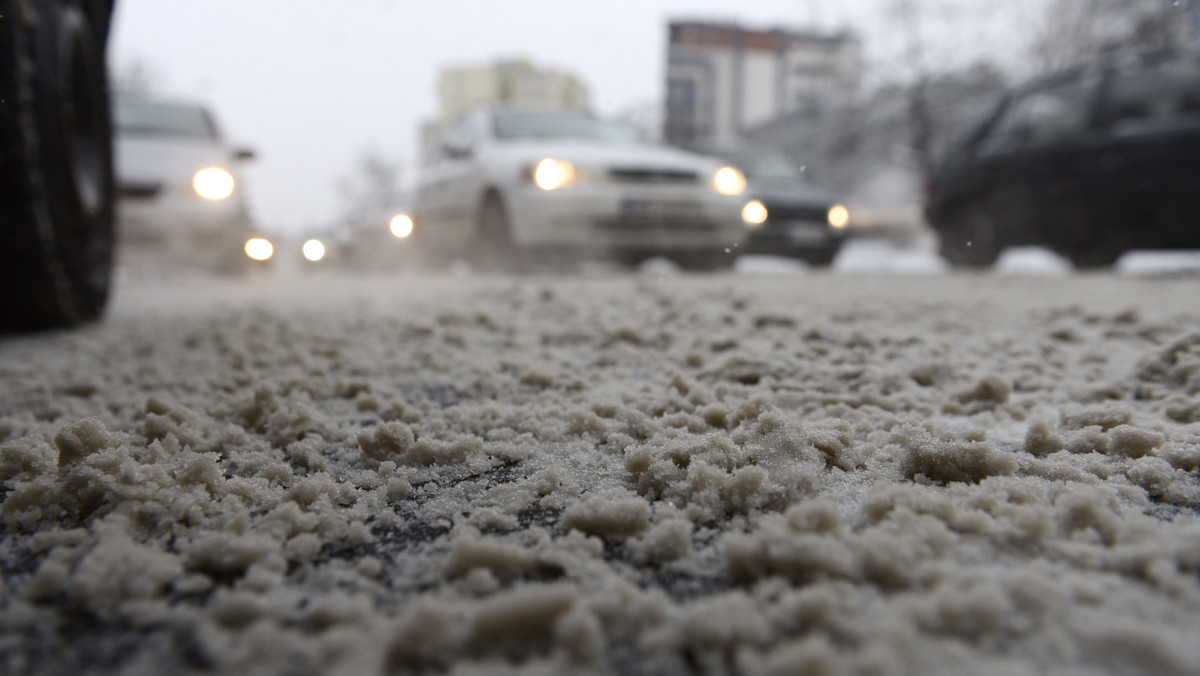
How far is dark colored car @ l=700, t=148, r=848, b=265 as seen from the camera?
7836 mm

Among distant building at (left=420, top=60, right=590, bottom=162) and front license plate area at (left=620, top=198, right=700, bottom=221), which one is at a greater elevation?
distant building at (left=420, top=60, right=590, bottom=162)

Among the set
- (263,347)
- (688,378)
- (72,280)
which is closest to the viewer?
(688,378)

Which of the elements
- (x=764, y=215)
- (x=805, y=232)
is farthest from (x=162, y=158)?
(x=805, y=232)

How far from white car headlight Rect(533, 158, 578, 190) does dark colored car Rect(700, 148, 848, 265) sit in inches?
101

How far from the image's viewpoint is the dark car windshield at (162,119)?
6395 mm

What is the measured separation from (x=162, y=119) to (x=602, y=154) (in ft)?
13.0

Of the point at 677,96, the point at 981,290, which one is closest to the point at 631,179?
the point at 981,290

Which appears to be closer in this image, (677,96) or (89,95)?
(89,95)

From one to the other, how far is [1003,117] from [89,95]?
669 centimetres

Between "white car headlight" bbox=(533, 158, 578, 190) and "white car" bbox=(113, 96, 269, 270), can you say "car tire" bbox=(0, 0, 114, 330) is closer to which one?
"white car" bbox=(113, 96, 269, 270)

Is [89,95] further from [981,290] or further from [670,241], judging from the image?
[981,290]

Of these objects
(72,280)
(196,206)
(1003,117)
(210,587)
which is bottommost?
(210,587)

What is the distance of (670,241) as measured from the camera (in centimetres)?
591

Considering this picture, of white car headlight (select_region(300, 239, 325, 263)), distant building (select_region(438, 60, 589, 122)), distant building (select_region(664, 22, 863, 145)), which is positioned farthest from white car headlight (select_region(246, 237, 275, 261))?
distant building (select_region(438, 60, 589, 122))
